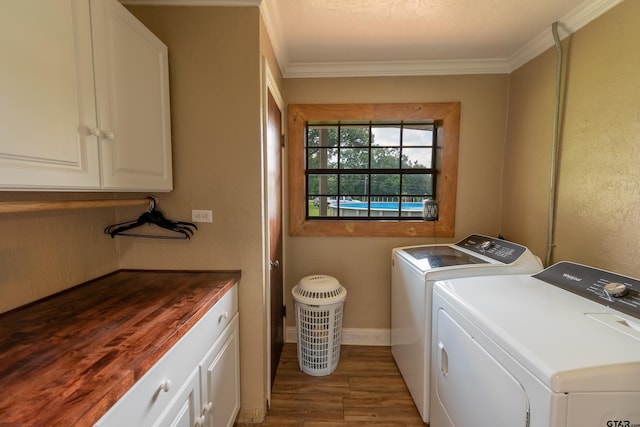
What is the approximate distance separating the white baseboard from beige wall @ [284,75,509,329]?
5.1 inches

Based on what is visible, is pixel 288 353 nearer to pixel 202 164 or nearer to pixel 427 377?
pixel 427 377

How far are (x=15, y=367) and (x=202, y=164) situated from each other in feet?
3.46

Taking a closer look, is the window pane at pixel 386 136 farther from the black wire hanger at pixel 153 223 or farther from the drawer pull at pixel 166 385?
the drawer pull at pixel 166 385

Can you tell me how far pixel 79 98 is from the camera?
965 mm

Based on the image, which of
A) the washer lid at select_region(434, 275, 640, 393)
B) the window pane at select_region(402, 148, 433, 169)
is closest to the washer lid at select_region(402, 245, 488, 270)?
the washer lid at select_region(434, 275, 640, 393)

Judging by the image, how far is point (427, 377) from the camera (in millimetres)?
1591

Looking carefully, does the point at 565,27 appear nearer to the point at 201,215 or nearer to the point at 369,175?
the point at 369,175

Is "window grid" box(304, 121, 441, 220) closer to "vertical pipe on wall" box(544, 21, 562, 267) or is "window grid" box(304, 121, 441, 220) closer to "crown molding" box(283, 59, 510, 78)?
"crown molding" box(283, 59, 510, 78)

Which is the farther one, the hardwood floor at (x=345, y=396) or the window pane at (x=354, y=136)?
the window pane at (x=354, y=136)

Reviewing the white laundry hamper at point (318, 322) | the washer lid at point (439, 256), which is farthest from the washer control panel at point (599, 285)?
the white laundry hamper at point (318, 322)

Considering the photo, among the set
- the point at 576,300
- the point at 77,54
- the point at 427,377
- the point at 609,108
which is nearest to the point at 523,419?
the point at 576,300

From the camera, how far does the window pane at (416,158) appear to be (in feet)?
8.00

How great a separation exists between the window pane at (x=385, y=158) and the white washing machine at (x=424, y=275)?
76 cm

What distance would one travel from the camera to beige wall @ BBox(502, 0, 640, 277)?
135 cm
